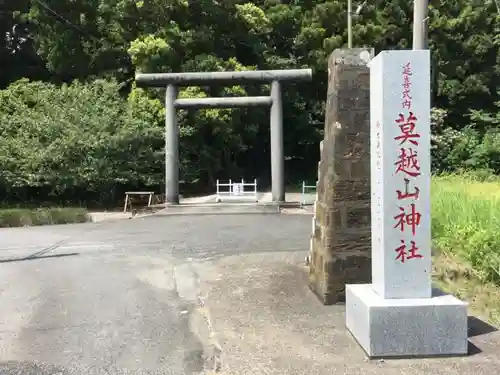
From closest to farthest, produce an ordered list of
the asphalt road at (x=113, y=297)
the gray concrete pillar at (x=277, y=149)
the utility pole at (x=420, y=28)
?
1. the asphalt road at (x=113, y=297)
2. the utility pole at (x=420, y=28)
3. the gray concrete pillar at (x=277, y=149)

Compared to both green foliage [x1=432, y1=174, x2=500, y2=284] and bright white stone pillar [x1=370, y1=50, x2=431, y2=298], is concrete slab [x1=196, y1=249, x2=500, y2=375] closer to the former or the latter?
bright white stone pillar [x1=370, y1=50, x2=431, y2=298]

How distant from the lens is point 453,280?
21.7 ft

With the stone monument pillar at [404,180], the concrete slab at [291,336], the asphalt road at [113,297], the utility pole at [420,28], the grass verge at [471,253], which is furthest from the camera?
the utility pole at [420,28]

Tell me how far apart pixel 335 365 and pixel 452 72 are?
2993 centimetres

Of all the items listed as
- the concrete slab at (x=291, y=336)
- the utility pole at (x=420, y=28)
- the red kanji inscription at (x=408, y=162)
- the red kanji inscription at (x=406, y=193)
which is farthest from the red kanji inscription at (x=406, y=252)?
the utility pole at (x=420, y=28)

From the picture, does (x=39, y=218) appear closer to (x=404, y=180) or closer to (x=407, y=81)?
(x=404, y=180)

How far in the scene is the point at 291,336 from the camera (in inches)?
189

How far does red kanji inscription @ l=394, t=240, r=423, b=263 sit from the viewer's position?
4.37 m

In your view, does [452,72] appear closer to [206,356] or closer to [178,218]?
[178,218]

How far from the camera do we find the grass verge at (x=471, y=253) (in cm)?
599

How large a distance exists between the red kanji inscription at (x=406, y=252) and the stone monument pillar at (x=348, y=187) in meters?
1.40

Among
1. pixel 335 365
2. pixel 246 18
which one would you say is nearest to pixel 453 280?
pixel 335 365

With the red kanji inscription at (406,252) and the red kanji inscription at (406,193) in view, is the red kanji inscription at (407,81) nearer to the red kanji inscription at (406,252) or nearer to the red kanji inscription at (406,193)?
the red kanji inscription at (406,193)

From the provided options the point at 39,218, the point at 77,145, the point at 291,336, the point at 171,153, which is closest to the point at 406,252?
the point at 291,336
